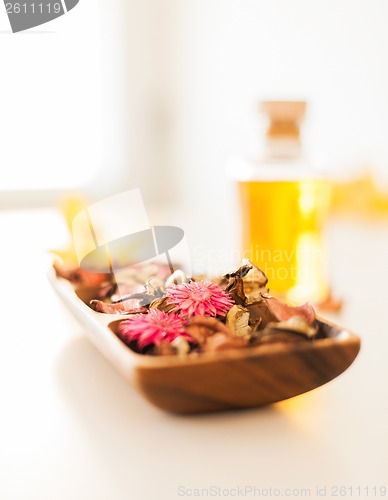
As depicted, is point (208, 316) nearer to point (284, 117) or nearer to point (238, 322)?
point (238, 322)

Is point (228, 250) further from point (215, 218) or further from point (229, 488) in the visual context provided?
point (229, 488)

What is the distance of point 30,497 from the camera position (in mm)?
306

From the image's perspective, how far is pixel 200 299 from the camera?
406mm

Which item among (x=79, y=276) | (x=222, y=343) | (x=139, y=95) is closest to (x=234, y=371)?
(x=222, y=343)

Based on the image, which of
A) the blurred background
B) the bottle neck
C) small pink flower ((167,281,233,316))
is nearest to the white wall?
the blurred background

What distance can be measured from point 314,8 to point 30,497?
0.93 m

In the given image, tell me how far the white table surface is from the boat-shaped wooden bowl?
2cm

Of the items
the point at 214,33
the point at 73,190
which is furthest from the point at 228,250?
the point at 73,190

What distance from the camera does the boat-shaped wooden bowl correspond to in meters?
0.32

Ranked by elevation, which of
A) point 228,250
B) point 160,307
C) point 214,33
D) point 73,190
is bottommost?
point 73,190

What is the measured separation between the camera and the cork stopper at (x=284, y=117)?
61 cm

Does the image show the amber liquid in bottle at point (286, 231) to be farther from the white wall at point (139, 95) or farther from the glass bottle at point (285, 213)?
the white wall at point (139, 95)

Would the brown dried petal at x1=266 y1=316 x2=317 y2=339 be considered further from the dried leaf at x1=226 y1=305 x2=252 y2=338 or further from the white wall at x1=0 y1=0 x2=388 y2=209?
the white wall at x1=0 y1=0 x2=388 y2=209

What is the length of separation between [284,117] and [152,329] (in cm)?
34
